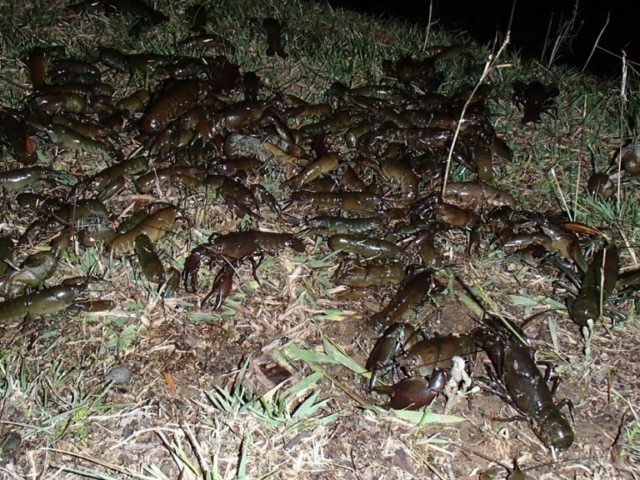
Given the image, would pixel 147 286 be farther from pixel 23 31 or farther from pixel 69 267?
pixel 23 31

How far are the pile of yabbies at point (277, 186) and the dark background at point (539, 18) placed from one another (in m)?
9.29

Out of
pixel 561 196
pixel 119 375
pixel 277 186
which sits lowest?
pixel 119 375

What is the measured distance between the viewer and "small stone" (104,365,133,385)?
11.5 ft

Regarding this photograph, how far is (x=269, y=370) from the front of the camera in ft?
11.9

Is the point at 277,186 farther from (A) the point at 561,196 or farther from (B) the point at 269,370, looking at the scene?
(A) the point at 561,196

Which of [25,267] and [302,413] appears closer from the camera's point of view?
[302,413]

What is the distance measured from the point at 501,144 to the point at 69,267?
12.0 ft

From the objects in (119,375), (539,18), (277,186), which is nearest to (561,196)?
(277,186)

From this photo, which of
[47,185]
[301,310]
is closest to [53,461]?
[301,310]

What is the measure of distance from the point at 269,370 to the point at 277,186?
178cm

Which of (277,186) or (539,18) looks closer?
(277,186)

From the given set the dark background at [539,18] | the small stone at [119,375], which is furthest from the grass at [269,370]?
the dark background at [539,18]

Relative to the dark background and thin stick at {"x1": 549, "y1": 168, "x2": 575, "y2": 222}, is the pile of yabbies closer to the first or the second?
thin stick at {"x1": 549, "y1": 168, "x2": 575, "y2": 222}

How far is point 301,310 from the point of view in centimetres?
400
